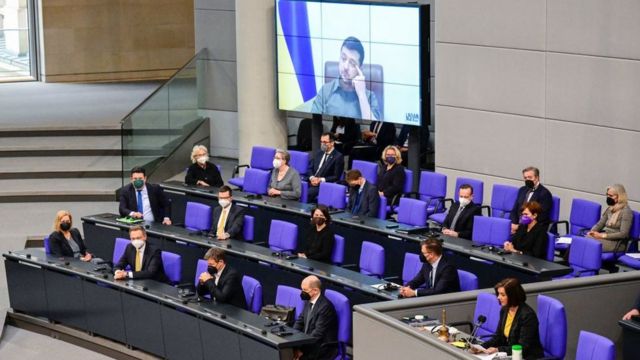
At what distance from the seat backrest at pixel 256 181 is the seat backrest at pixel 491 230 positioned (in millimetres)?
3675

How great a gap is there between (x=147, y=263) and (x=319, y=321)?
8.65 ft

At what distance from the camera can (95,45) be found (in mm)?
25172

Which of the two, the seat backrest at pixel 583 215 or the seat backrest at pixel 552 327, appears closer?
the seat backrest at pixel 552 327

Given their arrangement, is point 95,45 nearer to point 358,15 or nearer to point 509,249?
point 358,15

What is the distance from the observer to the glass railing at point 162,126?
676 inches

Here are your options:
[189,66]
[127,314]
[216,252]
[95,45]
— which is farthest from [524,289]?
[95,45]

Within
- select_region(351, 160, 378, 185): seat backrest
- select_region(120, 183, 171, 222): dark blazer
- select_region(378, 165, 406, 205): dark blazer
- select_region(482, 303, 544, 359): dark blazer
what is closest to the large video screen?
select_region(351, 160, 378, 185): seat backrest

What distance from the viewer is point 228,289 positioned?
35.6 feet

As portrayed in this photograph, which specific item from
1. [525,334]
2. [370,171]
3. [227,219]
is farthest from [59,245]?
[525,334]

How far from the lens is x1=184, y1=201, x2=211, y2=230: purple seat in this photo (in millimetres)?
13609

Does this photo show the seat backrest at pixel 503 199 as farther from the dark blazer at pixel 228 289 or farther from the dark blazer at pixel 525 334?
the dark blazer at pixel 525 334

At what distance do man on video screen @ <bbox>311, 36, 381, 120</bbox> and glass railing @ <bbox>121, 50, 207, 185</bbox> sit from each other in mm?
2698

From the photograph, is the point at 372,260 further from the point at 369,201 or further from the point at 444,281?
the point at 369,201

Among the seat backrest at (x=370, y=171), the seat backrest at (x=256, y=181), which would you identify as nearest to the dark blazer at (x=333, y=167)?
the seat backrest at (x=370, y=171)
